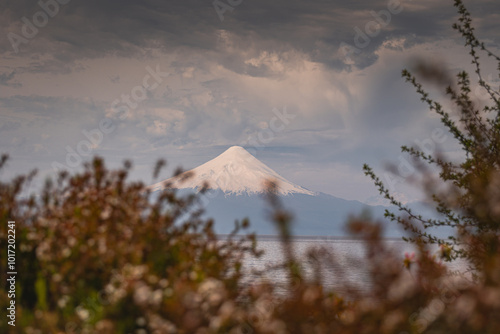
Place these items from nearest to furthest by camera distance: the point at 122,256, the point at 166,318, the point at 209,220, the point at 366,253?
the point at 366,253, the point at 166,318, the point at 122,256, the point at 209,220

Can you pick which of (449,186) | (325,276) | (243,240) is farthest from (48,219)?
(449,186)

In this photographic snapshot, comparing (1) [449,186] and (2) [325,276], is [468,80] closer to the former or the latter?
(1) [449,186]

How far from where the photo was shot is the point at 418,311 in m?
3.36

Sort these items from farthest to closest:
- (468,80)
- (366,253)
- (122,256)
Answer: (468,80) < (122,256) < (366,253)

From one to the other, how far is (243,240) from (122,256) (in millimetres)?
1354

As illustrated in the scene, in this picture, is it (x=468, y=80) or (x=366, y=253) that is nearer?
(x=366, y=253)

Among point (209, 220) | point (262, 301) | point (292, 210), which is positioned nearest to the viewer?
point (292, 210)

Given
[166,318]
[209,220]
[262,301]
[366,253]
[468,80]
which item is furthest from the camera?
[468,80]

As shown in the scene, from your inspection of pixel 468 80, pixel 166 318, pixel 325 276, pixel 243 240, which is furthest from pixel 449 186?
pixel 166 318

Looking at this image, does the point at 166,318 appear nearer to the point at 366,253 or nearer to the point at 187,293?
the point at 187,293

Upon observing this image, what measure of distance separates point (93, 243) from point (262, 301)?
1.61 metres

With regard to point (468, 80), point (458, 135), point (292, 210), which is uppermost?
point (468, 80)

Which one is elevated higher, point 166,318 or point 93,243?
point 93,243

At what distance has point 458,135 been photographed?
6863mm
